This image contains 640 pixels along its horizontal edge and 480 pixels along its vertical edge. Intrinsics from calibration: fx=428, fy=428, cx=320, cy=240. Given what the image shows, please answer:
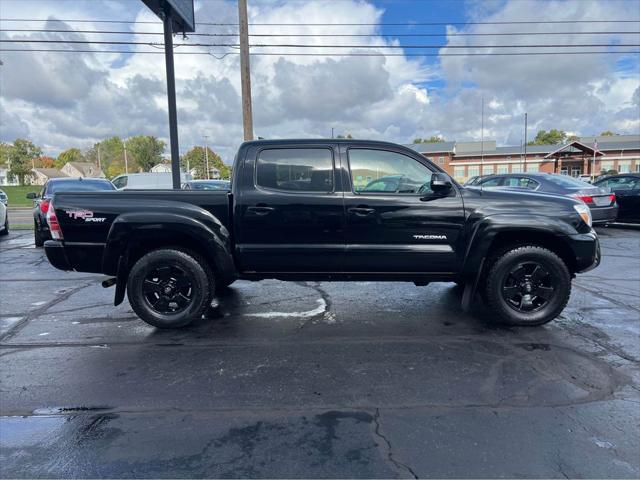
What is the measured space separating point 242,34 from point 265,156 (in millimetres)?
11271

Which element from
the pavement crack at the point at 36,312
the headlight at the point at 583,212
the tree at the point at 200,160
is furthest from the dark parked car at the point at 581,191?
the tree at the point at 200,160

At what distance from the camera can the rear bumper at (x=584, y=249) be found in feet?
14.5

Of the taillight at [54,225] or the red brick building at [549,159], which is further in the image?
the red brick building at [549,159]

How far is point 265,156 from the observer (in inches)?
180

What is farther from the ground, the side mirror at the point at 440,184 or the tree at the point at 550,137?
the tree at the point at 550,137

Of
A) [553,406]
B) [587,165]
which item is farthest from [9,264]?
[587,165]

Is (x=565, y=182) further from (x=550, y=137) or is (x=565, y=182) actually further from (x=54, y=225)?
(x=550, y=137)

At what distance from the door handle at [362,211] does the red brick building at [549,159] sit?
→ 139 ft

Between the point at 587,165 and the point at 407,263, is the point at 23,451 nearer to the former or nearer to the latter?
the point at 407,263

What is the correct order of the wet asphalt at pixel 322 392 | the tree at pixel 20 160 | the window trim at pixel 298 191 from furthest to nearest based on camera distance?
1. the tree at pixel 20 160
2. the window trim at pixel 298 191
3. the wet asphalt at pixel 322 392

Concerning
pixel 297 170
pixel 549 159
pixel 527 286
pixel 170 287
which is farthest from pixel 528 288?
pixel 549 159

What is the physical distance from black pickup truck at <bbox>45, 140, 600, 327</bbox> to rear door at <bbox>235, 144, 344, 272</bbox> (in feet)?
0.03

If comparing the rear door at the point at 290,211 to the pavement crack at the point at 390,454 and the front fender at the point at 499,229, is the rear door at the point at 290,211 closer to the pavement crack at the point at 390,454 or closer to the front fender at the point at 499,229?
the front fender at the point at 499,229

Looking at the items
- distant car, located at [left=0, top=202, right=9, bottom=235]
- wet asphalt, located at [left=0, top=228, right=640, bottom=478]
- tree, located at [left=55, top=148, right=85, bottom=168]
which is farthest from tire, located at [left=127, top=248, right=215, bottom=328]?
tree, located at [left=55, top=148, right=85, bottom=168]
